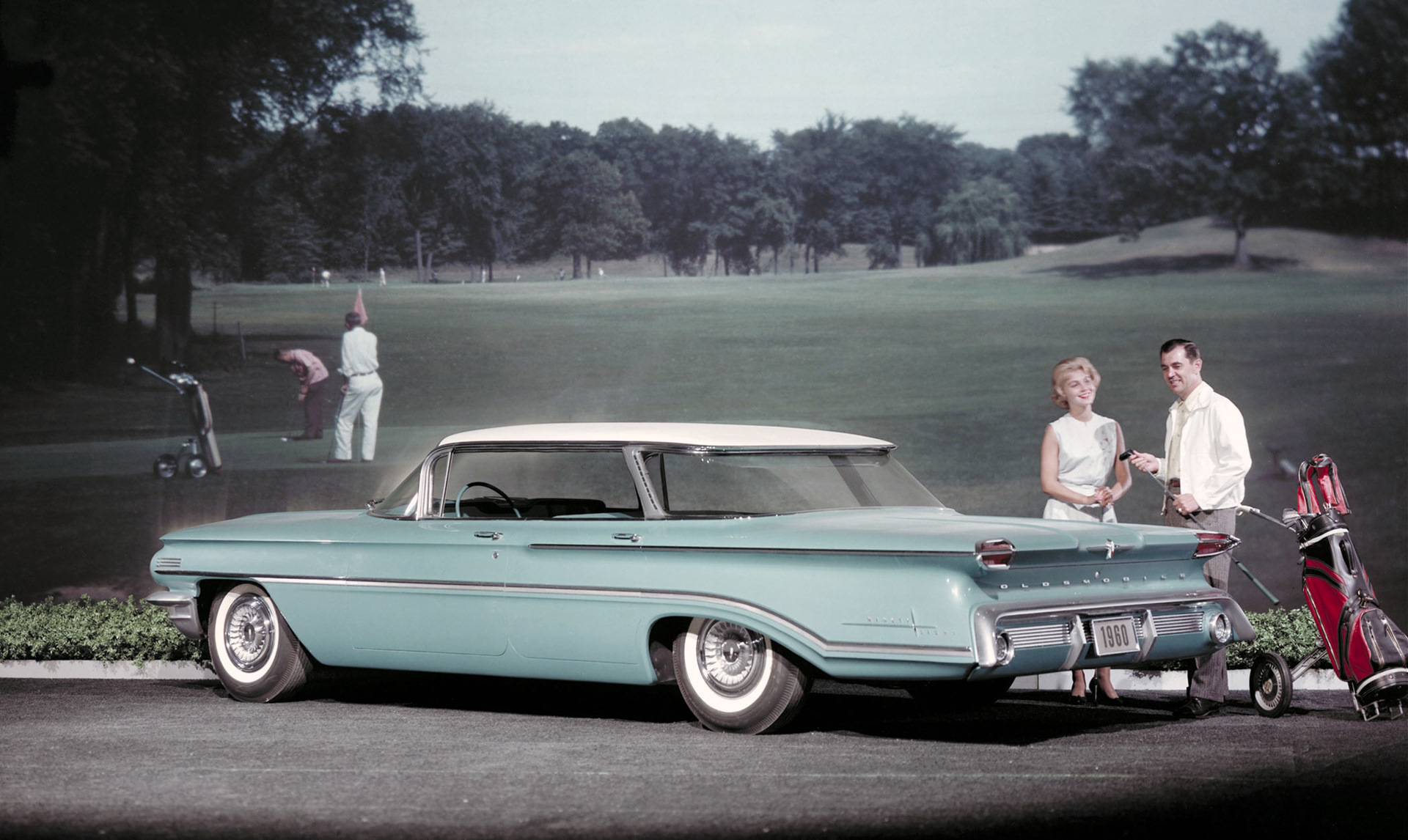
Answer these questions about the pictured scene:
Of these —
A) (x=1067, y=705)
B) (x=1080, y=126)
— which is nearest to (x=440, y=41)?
(x=1080, y=126)

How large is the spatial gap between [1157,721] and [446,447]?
3.70 metres

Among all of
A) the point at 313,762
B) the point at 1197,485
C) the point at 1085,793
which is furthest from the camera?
the point at 1197,485

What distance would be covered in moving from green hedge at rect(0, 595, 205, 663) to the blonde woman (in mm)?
5143

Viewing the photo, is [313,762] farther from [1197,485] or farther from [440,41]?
[440,41]

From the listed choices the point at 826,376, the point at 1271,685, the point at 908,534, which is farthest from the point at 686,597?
the point at 826,376

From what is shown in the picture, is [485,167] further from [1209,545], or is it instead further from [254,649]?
[1209,545]

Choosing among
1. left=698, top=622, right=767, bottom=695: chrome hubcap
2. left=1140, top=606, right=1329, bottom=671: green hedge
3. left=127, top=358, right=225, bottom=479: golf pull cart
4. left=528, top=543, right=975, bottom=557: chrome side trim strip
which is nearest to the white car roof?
left=528, top=543, right=975, bottom=557: chrome side trim strip

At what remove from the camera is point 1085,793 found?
5.55 meters

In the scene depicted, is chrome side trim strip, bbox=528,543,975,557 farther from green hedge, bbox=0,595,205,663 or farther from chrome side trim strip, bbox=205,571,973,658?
green hedge, bbox=0,595,205,663

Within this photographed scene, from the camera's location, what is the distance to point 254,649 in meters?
8.60

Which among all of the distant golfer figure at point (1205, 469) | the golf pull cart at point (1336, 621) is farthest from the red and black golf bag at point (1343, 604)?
the distant golfer figure at point (1205, 469)

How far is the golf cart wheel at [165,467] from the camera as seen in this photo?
14.7m

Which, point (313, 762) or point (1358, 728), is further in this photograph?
point (1358, 728)

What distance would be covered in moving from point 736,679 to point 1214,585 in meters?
2.44
